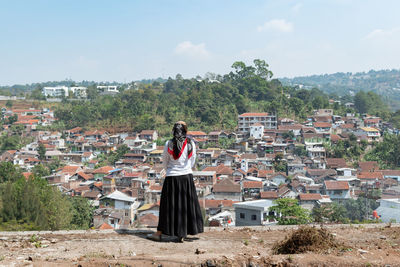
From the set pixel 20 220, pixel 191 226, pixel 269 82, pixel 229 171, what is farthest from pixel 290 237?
pixel 269 82

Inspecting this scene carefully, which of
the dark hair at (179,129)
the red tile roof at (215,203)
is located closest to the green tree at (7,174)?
the red tile roof at (215,203)

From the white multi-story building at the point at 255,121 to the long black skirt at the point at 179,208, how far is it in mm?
26872

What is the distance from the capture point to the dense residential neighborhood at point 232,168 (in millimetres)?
14305

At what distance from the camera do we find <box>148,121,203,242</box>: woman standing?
2.71m

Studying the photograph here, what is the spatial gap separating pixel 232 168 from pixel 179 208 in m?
18.4

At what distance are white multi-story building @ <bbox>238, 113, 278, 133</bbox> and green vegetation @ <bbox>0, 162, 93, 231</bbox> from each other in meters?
17.4

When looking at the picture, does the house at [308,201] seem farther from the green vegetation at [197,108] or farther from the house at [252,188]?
the green vegetation at [197,108]

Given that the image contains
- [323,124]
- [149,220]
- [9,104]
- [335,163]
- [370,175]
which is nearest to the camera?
[149,220]

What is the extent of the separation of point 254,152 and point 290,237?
74.5 ft

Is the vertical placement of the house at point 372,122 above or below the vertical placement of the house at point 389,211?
above

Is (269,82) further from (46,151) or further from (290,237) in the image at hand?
(290,237)

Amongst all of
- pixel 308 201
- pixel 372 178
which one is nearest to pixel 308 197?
pixel 308 201

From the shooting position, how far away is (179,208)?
2.71m

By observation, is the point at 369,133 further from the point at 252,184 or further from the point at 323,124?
the point at 252,184
